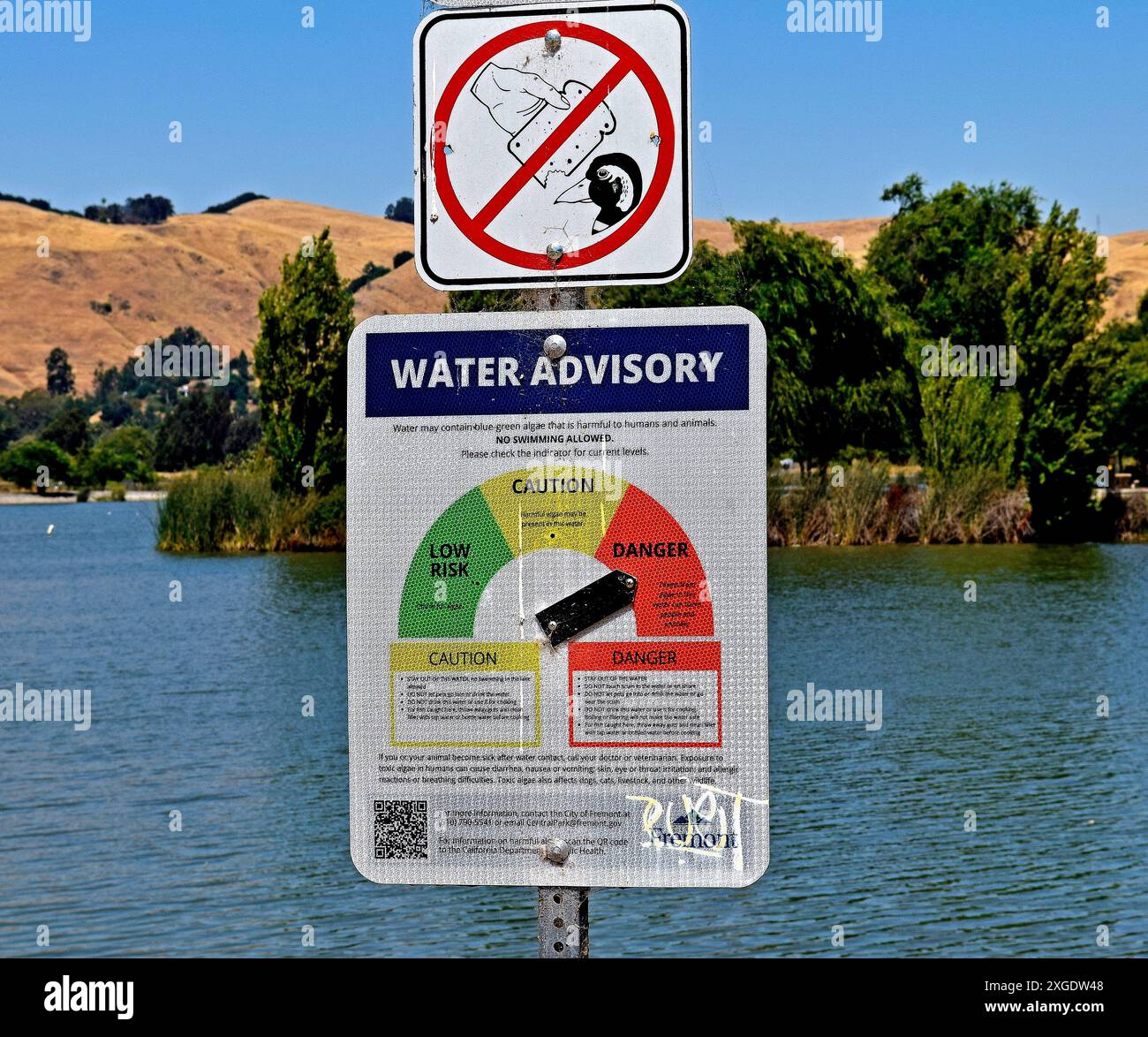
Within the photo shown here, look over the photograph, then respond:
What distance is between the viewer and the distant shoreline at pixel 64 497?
112 m

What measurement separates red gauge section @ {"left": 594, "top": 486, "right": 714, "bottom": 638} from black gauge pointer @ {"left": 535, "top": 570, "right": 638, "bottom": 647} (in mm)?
16

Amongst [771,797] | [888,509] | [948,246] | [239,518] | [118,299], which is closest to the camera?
[771,797]

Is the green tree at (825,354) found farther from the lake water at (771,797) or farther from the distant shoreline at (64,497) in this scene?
the distant shoreline at (64,497)

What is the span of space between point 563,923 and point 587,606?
0.45 metres

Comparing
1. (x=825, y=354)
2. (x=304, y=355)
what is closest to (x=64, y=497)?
(x=304, y=355)

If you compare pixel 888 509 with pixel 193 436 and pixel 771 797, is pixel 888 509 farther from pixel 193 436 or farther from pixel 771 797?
pixel 193 436

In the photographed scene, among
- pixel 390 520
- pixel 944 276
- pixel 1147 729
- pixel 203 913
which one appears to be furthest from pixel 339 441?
pixel 390 520

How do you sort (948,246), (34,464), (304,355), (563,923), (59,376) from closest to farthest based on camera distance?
(563,923) → (304,355) → (948,246) → (34,464) → (59,376)

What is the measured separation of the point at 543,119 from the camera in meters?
2.42

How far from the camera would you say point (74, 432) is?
120 metres

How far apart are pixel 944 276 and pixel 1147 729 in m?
56.2

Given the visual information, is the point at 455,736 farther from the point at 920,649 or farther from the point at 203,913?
the point at 920,649

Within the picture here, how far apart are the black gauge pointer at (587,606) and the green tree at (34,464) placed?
375 feet

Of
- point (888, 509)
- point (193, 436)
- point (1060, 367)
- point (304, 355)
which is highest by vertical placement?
point (193, 436)
